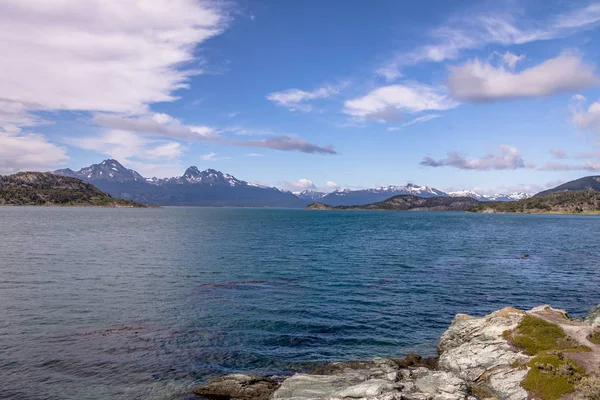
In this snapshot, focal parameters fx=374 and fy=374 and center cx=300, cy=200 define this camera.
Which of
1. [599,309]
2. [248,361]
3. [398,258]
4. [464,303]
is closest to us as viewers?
[248,361]

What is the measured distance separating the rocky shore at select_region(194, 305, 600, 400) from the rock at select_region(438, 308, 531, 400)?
0.20ft

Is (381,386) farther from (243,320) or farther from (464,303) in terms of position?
(464,303)

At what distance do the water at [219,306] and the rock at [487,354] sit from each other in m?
3.39

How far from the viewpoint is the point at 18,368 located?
90.8 feet

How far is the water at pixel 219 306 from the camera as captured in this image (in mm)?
28547

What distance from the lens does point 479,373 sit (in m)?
25.5

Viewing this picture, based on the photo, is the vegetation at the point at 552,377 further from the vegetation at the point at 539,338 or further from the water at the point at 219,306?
the water at the point at 219,306

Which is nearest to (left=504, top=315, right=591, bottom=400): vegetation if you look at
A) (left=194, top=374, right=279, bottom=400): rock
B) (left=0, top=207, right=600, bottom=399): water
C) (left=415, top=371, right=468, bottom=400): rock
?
(left=415, top=371, right=468, bottom=400): rock

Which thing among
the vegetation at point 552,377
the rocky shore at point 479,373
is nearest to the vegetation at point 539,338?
the rocky shore at point 479,373

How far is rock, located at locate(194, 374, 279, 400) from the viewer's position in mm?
23953

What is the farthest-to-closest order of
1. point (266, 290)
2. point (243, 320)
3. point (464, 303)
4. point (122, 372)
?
point (266, 290), point (464, 303), point (243, 320), point (122, 372)

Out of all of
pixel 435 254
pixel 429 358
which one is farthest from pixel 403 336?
pixel 435 254

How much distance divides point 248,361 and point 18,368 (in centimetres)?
1685

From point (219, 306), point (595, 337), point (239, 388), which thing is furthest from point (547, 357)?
point (219, 306)
